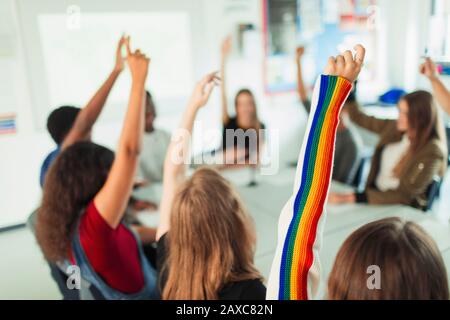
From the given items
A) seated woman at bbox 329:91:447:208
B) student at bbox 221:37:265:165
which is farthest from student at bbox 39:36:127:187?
seated woman at bbox 329:91:447:208

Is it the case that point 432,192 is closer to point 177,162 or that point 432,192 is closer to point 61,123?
point 177,162

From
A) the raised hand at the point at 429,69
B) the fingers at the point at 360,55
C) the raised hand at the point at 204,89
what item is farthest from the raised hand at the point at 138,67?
the raised hand at the point at 429,69

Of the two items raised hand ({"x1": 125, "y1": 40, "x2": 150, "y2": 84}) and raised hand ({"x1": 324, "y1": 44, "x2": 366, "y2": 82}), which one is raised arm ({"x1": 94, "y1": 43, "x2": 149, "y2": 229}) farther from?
raised hand ({"x1": 324, "y1": 44, "x2": 366, "y2": 82})

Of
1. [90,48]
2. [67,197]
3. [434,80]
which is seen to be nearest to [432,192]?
[434,80]

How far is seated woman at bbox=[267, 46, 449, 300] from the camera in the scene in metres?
0.36

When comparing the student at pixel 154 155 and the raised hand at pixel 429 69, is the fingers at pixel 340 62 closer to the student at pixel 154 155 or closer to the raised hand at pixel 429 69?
the raised hand at pixel 429 69

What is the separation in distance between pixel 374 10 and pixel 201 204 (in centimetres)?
59

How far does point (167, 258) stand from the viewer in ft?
2.42

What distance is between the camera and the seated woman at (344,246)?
0.36 metres

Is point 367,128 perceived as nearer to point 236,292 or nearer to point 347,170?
point 347,170

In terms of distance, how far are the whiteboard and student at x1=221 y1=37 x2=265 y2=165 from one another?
261mm

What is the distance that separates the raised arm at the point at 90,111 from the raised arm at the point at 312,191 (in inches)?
16.0

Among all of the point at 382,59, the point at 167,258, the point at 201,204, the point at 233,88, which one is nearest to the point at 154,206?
the point at 167,258

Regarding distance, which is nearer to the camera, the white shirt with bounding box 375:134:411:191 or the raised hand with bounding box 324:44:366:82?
the raised hand with bounding box 324:44:366:82
